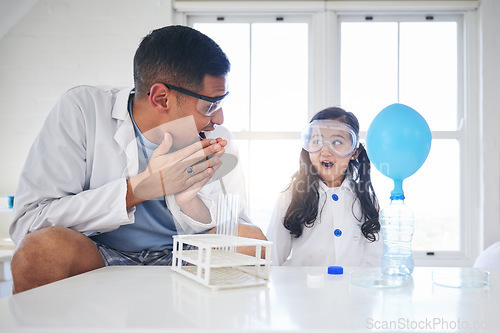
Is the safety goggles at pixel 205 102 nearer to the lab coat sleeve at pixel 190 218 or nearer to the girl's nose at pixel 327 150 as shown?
the lab coat sleeve at pixel 190 218

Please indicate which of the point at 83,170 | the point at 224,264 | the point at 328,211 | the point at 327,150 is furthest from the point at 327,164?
the point at 224,264

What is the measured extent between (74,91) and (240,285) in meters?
0.97

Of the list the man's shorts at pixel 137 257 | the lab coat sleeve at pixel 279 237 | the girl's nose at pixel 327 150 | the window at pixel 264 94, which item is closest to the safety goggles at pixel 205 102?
the man's shorts at pixel 137 257

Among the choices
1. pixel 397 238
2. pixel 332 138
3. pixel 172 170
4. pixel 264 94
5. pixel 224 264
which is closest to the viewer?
pixel 224 264

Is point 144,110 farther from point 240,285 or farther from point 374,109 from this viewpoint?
point 374,109

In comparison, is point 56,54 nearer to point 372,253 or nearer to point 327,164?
point 327,164

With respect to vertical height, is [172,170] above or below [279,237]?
above

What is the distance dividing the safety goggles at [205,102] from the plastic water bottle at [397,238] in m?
0.61

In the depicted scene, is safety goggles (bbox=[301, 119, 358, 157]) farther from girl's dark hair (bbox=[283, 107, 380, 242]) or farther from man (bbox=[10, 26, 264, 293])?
man (bbox=[10, 26, 264, 293])

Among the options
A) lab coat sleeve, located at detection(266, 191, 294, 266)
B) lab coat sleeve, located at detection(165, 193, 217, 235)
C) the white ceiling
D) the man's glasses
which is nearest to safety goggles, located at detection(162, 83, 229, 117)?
the man's glasses

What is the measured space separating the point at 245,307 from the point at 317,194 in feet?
4.30

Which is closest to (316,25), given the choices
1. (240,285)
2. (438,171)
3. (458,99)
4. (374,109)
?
(374,109)

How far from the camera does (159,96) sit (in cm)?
142

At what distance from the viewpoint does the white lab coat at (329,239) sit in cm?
183
